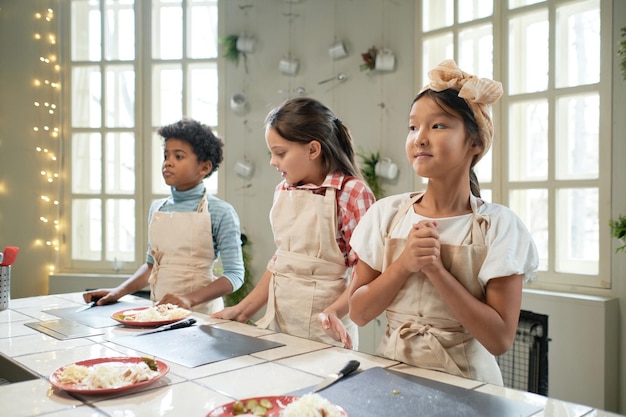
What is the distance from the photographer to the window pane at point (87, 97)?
418cm

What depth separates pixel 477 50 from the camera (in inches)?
131

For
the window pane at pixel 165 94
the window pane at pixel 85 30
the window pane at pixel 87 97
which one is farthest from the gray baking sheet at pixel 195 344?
the window pane at pixel 85 30

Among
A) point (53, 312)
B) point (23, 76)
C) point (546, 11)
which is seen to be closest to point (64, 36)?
point (23, 76)

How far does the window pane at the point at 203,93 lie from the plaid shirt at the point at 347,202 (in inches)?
96.3

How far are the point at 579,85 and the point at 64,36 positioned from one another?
344 cm

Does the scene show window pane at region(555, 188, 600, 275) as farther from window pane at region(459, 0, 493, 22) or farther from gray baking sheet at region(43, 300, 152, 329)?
gray baking sheet at region(43, 300, 152, 329)

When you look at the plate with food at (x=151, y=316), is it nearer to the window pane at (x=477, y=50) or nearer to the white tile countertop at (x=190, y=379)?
the white tile countertop at (x=190, y=379)

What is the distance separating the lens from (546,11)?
300cm

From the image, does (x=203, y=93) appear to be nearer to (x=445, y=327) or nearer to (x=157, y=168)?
(x=157, y=168)

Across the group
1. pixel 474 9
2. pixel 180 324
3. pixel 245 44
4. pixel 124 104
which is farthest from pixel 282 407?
pixel 124 104

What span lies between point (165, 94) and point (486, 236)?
3.32 metres

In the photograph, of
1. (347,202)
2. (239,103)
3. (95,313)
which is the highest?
(239,103)

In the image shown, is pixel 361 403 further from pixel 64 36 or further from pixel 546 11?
pixel 64 36

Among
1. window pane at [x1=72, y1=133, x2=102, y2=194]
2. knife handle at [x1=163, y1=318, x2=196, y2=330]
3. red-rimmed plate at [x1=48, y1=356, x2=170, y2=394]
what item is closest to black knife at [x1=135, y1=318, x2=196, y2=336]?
knife handle at [x1=163, y1=318, x2=196, y2=330]
